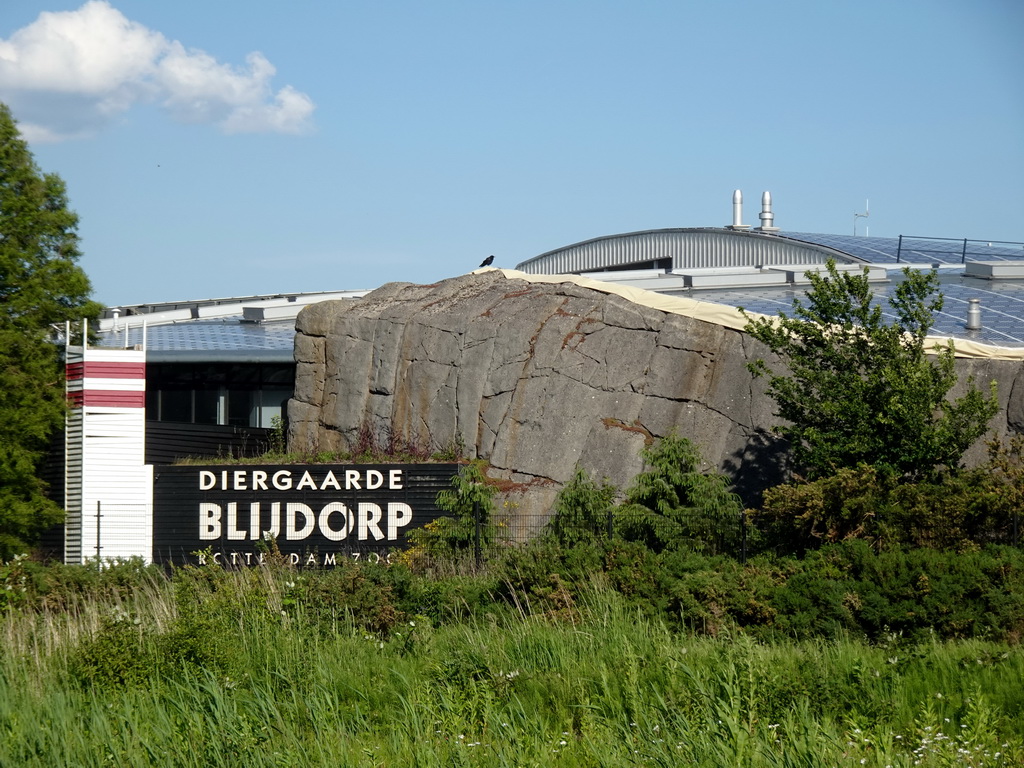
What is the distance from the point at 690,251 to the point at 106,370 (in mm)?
26265

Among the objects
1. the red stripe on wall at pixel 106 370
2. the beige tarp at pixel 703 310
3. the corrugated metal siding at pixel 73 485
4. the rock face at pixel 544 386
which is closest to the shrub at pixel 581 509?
the rock face at pixel 544 386

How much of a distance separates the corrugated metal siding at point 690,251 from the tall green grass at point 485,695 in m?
28.5

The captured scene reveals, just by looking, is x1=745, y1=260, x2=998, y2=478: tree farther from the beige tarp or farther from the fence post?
the fence post

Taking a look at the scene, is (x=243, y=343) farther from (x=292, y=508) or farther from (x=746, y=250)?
(x=746, y=250)

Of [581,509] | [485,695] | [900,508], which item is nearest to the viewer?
[485,695]

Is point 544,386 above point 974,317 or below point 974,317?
below

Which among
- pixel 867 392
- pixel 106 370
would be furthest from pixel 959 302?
pixel 106 370

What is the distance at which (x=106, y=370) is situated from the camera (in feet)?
72.8

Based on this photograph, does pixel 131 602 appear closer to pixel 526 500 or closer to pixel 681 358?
pixel 526 500

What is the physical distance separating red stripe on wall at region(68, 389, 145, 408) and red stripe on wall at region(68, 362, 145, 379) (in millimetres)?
283

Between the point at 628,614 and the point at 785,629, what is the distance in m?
1.91

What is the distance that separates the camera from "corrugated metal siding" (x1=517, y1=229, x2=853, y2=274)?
41094 mm

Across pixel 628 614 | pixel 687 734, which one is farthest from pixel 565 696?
pixel 628 614

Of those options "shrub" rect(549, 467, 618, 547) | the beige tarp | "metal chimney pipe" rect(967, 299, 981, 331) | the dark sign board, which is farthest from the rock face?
"metal chimney pipe" rect(967, 299, 981, 331)
